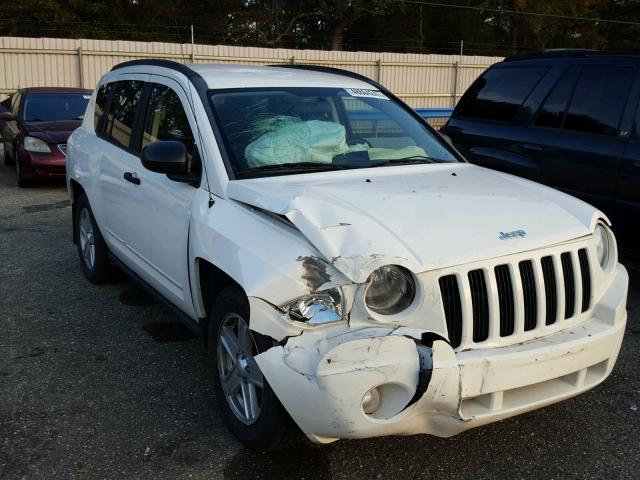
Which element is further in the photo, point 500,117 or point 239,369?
point 500,117

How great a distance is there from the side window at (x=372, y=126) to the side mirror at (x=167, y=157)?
3.71 ft

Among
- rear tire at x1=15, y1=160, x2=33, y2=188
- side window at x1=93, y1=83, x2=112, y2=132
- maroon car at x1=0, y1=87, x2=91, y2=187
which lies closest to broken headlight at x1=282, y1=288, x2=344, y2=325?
side window at x1=93, y1=83, x2=112, y2=132

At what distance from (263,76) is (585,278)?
2.29 meters

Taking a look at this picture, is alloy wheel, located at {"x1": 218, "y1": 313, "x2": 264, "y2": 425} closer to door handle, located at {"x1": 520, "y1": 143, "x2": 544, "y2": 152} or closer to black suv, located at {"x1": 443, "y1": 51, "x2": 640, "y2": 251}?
black suv, located at {"x1": 443, "y1": 51, "x2": 640, "y2": 251}

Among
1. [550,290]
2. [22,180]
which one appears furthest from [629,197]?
[22,180]

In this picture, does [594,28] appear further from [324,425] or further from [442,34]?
[324,425]

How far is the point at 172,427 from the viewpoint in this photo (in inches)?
130

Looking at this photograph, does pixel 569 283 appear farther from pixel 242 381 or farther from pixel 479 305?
pixel 242 381

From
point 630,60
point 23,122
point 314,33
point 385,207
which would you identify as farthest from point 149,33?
point 385,207

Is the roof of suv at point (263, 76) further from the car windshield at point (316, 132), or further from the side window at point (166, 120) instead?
the side window at point (166, 120)

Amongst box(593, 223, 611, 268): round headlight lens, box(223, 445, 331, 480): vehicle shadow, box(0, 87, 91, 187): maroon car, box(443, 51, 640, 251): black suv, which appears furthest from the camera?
box(0, 87, 91, 187): maroon car

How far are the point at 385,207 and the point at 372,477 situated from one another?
47.3 inches

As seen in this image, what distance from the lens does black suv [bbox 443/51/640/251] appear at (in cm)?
507

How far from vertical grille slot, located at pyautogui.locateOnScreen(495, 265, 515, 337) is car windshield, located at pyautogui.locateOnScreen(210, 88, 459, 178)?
125 cm
